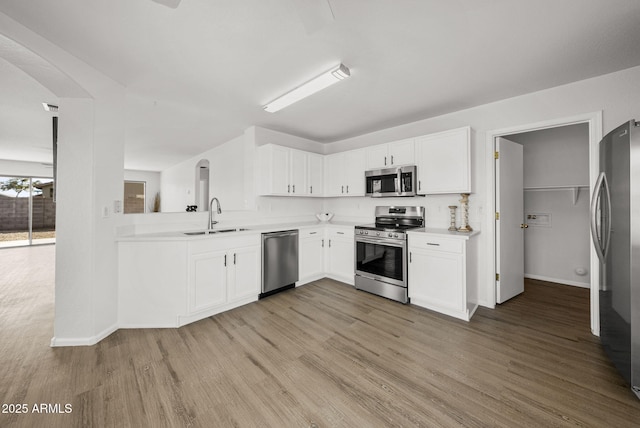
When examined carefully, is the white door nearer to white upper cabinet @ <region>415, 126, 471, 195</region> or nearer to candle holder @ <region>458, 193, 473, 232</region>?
candle holder @ <region>458, 193, 473, 232</region>

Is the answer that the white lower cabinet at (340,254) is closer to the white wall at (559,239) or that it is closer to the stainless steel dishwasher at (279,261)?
the stainless steel dishwasher at (279,261)

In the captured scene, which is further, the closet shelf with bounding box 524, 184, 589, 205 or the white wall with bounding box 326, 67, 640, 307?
the closet shelf with bounding box 524, 184, 589, 205

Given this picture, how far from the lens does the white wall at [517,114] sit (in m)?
2.38

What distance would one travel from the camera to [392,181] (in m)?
3.75

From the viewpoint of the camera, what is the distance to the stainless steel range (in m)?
3.31

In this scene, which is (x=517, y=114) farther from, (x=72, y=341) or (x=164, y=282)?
(x=72, y=341)

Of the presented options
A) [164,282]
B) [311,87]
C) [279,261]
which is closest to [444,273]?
[279,261]

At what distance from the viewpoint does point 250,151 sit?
13.8 feet

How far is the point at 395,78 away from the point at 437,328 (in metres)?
2.66

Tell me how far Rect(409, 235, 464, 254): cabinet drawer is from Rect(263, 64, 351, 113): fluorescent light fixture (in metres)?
2.08

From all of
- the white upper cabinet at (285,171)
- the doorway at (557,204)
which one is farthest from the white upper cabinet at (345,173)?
the doorway at (557,204)

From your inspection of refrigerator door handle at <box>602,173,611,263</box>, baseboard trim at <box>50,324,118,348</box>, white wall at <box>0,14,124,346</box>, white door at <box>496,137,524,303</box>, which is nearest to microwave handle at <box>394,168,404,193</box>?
white door at <box>496,137,524,303</box>

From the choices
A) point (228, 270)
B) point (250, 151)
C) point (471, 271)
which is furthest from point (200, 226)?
point (471, 271)

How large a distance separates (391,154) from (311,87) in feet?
5.59
